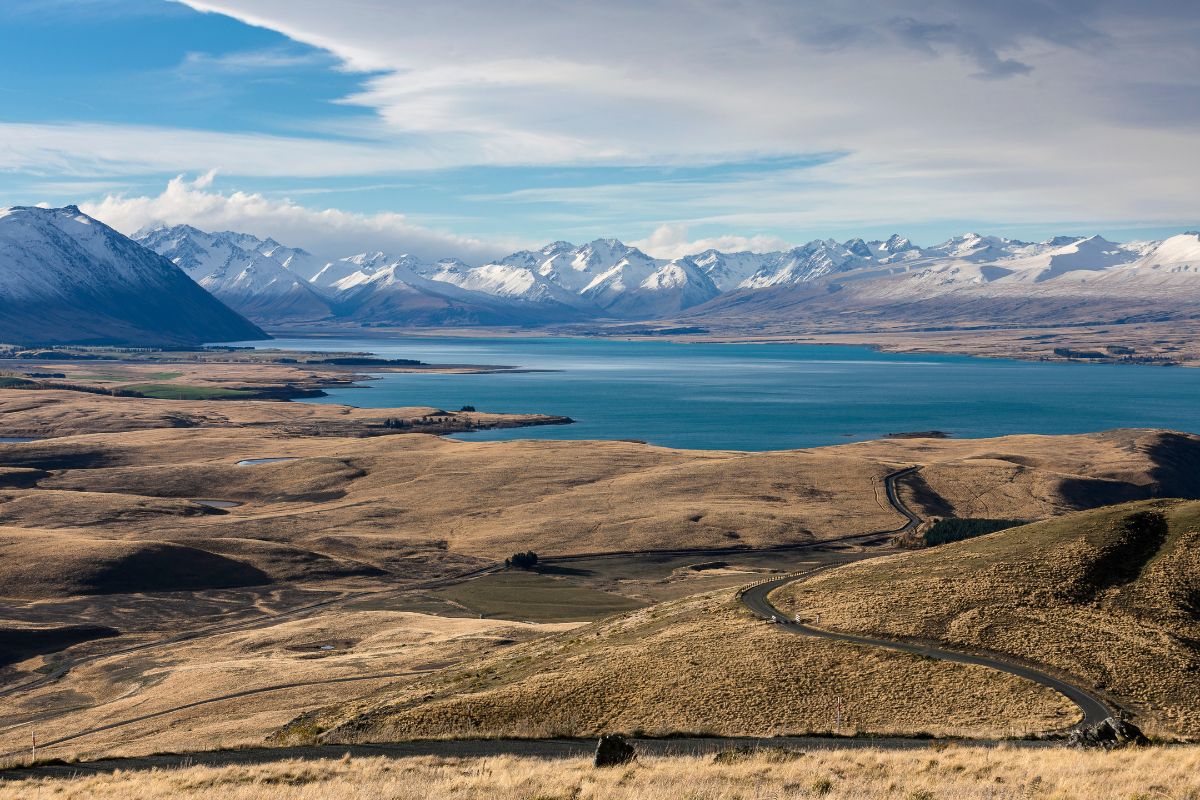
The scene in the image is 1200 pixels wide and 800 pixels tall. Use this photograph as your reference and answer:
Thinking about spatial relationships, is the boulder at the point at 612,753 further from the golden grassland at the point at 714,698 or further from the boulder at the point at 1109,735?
the boulder at the point at 1109,735

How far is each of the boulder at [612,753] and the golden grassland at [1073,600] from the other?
53.3 feet

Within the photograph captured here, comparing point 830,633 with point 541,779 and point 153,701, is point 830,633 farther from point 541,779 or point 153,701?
point 153,701

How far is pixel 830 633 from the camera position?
45.8 meters

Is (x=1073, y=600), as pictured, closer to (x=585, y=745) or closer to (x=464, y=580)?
(x=585, y=745)

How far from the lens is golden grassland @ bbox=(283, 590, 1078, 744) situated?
37.6 meters

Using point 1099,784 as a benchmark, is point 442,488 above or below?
below

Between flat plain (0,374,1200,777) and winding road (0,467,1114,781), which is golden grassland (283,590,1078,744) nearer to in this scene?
flat plain (0,374,1200,777)

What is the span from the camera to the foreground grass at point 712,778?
88.5 feet

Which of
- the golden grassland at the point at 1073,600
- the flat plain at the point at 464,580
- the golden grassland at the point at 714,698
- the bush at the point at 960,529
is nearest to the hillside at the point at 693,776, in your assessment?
the golden grassland at the point at 714,698

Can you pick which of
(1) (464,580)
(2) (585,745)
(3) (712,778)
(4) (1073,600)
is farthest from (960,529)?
(3) (712,778)

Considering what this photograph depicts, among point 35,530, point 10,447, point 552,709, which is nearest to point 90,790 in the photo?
point 552,709

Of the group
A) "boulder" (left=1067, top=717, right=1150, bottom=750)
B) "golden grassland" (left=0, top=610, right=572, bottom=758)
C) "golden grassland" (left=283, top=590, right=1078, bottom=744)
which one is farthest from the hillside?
"golden grassland" (left=0, top=610, right=572, bottom=758)

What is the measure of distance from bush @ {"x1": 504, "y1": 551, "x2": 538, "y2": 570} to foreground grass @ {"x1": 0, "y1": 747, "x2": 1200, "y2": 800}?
226ft

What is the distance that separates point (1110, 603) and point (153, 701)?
151ft
